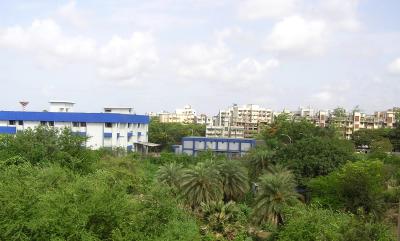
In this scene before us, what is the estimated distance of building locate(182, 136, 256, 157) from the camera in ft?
182

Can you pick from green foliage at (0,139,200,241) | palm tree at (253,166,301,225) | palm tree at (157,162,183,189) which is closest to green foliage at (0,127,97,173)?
palm tree at (157,162,183,189)

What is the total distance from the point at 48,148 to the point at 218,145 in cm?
3056

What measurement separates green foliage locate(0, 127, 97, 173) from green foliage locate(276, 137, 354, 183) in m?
13.1

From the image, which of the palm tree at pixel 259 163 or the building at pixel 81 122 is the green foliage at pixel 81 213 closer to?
the palm tree at pixel 259 163

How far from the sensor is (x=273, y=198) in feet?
73.5

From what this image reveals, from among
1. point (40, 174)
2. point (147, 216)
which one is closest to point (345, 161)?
point (147, 216)

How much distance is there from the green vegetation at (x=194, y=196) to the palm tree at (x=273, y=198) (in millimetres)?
50

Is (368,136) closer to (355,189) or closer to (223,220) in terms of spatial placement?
(355,189)

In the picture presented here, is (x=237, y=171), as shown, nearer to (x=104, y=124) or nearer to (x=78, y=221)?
(x=78, y=221)

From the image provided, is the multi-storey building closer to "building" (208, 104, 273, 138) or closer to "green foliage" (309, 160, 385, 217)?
"building" (208, 104, 273, 138)

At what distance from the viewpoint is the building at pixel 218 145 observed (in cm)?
5534

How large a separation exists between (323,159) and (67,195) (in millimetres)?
18960

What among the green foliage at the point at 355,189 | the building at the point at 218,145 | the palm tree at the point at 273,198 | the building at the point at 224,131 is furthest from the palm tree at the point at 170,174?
the building at the point at 224,131

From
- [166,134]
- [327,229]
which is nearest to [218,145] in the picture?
[166,134]
